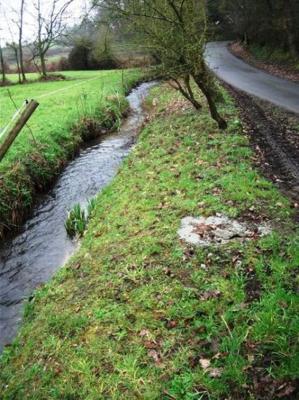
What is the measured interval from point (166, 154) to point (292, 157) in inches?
149

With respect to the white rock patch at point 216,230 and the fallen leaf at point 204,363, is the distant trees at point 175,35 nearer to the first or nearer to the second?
the white rock patch at point 216,230

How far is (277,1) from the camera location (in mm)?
33125

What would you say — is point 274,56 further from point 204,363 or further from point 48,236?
point 204,363

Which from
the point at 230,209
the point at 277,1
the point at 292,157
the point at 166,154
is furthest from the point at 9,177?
the point at 277,1

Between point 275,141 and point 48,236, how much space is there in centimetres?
719

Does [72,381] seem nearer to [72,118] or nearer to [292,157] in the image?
[292,157]

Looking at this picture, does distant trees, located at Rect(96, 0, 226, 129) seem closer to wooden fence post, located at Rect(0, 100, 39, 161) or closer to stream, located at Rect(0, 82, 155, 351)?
stream, located at Rect(0, 82, 155, 351)

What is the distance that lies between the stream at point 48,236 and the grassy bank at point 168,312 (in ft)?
2.09

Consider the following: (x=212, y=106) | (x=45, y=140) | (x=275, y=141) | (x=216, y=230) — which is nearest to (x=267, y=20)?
(x=212, y=106)

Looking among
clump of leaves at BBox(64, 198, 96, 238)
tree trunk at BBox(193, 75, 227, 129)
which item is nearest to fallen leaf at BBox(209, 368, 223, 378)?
clump of leaves at BBox(64, 198, 96, 238)

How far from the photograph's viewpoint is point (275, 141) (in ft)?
42.0

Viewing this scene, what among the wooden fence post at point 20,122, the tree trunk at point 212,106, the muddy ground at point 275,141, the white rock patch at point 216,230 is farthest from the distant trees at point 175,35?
the wooden fence post at point 20,122

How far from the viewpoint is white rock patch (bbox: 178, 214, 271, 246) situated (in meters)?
7.48

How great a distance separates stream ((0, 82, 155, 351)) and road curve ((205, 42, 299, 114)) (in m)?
5.55
